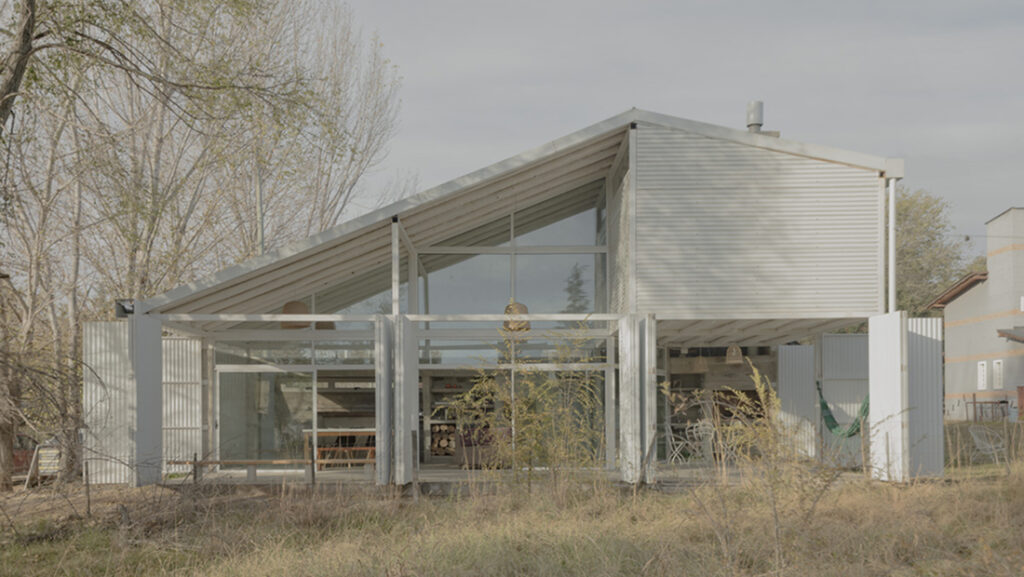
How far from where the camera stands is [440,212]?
1282 centimetres

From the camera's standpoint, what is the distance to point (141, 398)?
1167 centimetres

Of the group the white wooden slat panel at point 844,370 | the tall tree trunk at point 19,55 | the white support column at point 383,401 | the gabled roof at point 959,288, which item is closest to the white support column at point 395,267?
the white support column at point 383,401

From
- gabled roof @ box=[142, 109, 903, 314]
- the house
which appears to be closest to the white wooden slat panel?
the house

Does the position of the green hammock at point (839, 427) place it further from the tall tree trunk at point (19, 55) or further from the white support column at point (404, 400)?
the tall tree trunk at point (19, 55)

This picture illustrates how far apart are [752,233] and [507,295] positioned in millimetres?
4250

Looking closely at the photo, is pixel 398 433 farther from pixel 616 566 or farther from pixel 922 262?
pixel 922 262

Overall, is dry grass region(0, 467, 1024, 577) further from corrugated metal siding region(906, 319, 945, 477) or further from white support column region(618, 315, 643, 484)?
corrugated metal siding region(906, 319, 945, 477)

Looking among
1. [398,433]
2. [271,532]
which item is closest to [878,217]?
[398,433]

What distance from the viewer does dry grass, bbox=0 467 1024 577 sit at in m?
6.86

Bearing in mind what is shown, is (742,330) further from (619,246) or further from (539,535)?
(539,535)

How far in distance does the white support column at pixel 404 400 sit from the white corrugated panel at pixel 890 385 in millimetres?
5866

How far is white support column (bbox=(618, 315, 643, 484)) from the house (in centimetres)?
3

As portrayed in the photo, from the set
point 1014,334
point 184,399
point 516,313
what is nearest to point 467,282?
point 516,313

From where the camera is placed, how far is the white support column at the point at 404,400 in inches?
454
